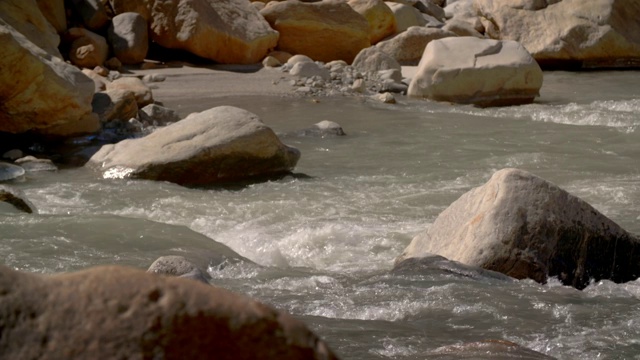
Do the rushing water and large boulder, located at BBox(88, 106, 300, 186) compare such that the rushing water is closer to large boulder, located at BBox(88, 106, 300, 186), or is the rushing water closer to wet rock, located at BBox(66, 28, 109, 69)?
large boulder, located at BBox(88, 106, 300, 186)

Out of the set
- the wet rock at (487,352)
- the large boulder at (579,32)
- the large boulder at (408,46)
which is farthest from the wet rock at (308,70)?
the wet rock at (487,352)

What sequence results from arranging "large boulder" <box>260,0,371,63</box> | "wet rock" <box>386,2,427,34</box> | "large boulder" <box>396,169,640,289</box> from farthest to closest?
"wet rock" <box>386,2,427,34</box>, "large boulder" <box>260,0,371,63</box>, "large boulder" <box>396,169,640,289</box>

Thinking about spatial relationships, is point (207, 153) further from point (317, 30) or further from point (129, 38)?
point (317, 30)

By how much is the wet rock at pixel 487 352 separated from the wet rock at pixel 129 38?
43.8 feet

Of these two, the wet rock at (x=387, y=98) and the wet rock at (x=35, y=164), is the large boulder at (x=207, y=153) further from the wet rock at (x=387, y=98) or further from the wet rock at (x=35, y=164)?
the wet rock at (x=387, y=98)

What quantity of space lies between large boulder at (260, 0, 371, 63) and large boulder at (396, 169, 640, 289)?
13062mm

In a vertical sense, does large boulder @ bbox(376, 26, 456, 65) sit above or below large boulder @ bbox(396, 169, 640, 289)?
below

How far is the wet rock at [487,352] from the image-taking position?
3.93 m

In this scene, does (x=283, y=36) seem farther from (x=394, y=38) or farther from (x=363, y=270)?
(x=363, y=270)

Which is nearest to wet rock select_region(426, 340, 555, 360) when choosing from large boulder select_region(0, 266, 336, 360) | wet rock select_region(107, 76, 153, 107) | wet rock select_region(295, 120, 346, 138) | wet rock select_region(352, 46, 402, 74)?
large boulder select_region(0, 266, 336, 360)

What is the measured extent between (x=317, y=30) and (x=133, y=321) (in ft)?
56.3

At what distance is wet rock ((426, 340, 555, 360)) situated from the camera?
Result: 12.9 ft

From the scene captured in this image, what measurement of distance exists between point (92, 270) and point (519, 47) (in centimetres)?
1374

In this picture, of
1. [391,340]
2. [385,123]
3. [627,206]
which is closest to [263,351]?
[391,340]
